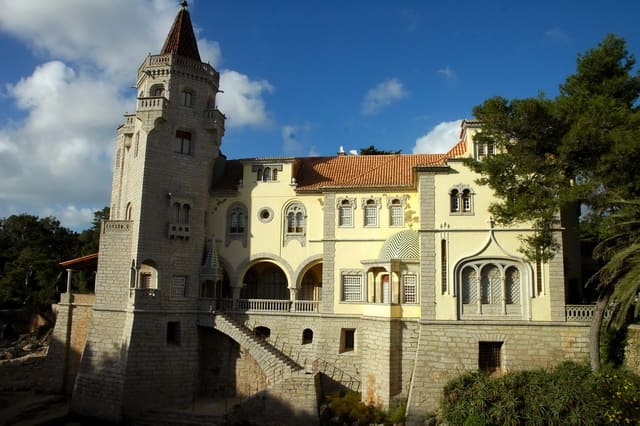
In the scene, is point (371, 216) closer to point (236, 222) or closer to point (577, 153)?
point (236, 222)

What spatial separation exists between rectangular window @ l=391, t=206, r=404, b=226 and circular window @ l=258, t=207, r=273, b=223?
6.54 metres

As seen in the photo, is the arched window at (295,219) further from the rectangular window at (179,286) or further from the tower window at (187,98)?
the tower window at (187,98)

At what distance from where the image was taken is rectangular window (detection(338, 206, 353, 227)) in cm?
2734

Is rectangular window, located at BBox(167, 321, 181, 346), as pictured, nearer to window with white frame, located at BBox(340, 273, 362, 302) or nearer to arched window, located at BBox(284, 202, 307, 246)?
arched window, located at BBox(284, 202, 307, 246)

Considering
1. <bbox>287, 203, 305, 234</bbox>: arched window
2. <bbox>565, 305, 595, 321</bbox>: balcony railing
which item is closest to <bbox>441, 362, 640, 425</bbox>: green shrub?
<bbox>565, 305, 595, 321</bbox>: balcony railing

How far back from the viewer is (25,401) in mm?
27438

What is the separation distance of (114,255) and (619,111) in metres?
22.7

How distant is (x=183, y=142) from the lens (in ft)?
92.0

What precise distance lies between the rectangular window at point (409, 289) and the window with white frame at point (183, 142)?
42.9ft

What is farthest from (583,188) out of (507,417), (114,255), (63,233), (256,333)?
(63,233)

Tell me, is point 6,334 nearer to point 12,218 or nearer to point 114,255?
point 12,218

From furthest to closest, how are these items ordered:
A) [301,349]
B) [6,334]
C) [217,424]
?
1. [6,334]
2. [301,349]
3. [217,424]

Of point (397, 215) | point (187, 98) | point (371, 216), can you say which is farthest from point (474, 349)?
point (187, 98)

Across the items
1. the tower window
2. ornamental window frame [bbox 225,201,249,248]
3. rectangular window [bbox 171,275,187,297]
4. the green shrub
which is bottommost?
the green shrub
